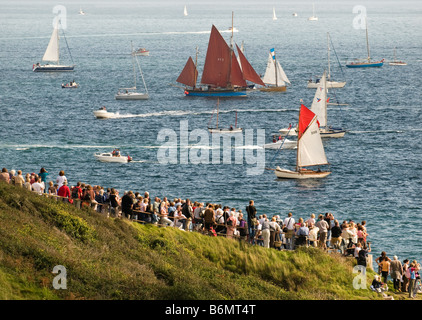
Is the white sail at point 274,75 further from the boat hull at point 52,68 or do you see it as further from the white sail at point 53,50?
the white sail at point 53,50

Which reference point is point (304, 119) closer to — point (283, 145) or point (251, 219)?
point (283, 145)

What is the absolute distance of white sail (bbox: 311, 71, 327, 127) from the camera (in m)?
89.1

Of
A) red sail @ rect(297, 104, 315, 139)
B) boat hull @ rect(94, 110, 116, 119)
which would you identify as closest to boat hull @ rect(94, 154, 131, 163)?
red sail @ rect(297, 104, 315, 139)

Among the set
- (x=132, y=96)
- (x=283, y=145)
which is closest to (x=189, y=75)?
(x=132, y=96)

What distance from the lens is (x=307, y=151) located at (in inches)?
2926

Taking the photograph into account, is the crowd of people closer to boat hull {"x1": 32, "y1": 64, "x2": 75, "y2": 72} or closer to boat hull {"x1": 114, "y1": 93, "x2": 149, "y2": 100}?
boat hull {"x1": 114, "y1": 93, "x2": 149, "y2": 100}

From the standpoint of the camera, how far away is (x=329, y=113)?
11300 cm

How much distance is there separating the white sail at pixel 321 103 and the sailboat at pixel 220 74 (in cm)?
4249

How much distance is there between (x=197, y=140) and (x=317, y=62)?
100 m

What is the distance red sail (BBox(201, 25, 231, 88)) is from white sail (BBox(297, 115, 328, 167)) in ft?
210

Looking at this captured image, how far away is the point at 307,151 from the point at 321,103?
712 inches

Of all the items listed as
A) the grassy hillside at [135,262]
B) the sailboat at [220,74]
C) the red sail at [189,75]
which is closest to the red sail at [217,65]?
the sailboat at [220,74]

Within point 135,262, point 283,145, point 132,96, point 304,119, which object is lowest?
point 135,262

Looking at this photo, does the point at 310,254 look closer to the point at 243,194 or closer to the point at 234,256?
the point at 234,256
